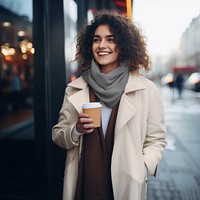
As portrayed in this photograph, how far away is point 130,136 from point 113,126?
140 mm

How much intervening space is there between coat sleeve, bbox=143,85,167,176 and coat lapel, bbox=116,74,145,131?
14 centimetres

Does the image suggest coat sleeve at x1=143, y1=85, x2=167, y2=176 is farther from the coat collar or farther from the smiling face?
the smiling face

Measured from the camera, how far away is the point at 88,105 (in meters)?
1.52

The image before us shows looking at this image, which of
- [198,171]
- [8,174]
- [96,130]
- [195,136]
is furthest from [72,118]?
[195,136]

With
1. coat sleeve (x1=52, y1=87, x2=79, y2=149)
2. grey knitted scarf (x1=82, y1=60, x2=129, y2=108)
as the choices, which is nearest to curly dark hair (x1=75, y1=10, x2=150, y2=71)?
grey knitted scarf (x1=82, y1=60, x2=129, y2=108)

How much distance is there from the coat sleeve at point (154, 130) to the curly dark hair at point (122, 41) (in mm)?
280

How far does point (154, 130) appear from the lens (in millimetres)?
1847

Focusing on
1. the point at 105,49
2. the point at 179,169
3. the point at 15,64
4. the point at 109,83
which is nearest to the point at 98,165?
the point at 109,83

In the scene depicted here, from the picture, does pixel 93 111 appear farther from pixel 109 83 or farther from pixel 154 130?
pixel 154 130

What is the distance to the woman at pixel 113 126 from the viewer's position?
170cm

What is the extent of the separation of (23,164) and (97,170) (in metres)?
2.98

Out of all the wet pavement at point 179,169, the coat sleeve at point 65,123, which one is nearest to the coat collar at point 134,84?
the coat sleeve at point 65,123

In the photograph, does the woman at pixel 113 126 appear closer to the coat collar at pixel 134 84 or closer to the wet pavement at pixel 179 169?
the coat collar at pixel 134 84

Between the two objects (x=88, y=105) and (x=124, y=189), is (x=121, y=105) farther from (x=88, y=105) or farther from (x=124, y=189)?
(x=124, y=189)
